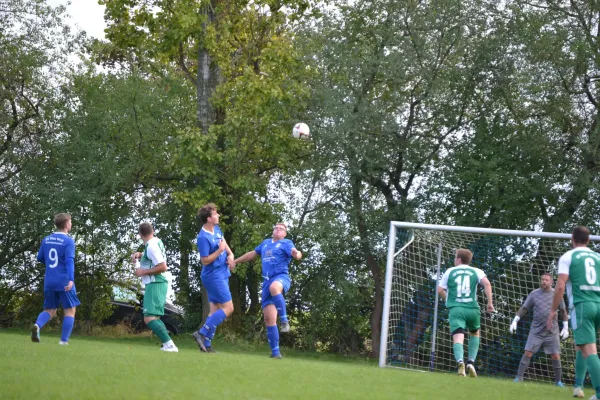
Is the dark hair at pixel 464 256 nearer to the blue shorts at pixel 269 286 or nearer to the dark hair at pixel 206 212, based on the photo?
the blue shorts at pixel 269 286

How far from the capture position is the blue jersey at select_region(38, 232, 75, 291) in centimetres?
1309

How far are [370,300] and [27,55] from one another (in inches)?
443

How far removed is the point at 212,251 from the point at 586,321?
18.6 ft

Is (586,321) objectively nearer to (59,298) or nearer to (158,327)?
(158,327)

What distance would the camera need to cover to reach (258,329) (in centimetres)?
2384

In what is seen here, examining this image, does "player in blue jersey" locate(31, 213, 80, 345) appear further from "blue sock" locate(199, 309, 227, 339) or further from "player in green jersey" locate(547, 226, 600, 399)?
"player in green jersey" locate(547, 226, 600, 399)

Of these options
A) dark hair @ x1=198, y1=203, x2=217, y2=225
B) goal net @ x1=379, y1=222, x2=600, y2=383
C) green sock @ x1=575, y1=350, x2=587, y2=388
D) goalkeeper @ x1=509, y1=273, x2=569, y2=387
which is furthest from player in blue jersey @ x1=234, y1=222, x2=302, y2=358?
goal net @ x1=379, y1=222, x2=600, y2=383

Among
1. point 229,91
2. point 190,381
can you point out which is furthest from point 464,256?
point 229,91

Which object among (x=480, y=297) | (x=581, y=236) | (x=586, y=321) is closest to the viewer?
(x=586, y=321)

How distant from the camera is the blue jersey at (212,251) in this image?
504 inches

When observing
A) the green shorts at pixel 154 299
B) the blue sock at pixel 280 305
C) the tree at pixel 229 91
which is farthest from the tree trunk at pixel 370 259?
the green shorts at pixel 154 299

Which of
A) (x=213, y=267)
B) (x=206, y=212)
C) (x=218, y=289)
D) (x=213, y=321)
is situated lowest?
(x=213, y=321)

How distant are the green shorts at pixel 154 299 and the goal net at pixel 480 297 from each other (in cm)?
650

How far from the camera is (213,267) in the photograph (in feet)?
42.5
